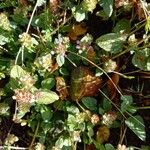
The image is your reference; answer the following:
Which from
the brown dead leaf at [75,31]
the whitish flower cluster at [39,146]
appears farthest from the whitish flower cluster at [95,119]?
the brown dead leaf at [75,31]

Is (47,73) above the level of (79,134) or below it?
above

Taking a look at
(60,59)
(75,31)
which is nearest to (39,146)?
(60,59)

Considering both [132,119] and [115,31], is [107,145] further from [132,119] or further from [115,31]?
[115,31]

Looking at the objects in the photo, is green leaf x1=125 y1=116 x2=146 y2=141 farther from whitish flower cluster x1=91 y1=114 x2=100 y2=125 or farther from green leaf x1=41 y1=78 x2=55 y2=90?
green leaf x1=41 y1=78 x2=55 y2=90

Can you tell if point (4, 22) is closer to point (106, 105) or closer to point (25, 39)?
point (25, 39)

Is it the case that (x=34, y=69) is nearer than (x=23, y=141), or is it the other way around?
(x=34, y=69)

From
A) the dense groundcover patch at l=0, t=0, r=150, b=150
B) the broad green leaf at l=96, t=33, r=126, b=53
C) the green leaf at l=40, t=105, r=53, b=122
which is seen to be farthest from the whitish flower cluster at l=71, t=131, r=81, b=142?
the broad green leaf at l=96, t=33, r=126, b=53

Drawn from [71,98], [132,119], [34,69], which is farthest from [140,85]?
[34,69]
